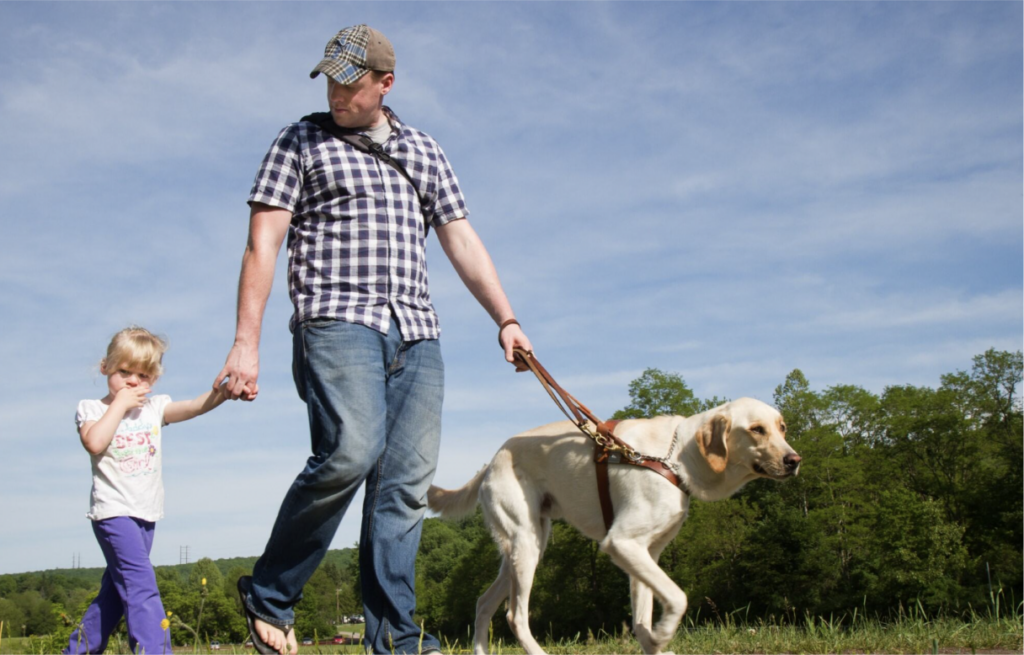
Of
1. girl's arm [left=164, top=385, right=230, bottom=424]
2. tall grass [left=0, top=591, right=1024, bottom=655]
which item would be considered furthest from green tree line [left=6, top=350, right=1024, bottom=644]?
girl's arm [left=164, top=385, right=230, bottom=424]

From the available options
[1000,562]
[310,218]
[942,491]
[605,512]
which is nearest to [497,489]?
[605,512]

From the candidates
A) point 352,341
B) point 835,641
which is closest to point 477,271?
point 352,341

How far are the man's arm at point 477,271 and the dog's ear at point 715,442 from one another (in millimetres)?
1394

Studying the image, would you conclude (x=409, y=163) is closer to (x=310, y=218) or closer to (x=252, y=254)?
(x=310, y=218)

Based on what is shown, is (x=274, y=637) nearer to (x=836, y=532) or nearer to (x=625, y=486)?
(x=625, y=486)

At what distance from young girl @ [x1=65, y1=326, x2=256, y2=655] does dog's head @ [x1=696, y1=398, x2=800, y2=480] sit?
291 centimetres

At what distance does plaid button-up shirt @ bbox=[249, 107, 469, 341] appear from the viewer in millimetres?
3947

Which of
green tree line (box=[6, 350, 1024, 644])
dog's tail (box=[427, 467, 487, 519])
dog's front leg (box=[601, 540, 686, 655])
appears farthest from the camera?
green tree line (box=[6, 350, 1024, 644])

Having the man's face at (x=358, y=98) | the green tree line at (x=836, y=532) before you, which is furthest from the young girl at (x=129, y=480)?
the green tree line at (x=836, y=532)

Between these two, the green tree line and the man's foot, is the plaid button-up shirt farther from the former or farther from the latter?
the green tree line

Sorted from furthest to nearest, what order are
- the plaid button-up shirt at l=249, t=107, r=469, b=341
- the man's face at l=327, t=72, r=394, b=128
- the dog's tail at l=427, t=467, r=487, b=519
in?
the dog's tail at l=427, t=467, r=487, b=519 → the man's face at l=327, t=72, r=394, b=128 → the plaid button-up shirt at l=249, t=107, r=469, b=341

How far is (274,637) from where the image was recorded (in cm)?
376

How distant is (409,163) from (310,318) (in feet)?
3.22

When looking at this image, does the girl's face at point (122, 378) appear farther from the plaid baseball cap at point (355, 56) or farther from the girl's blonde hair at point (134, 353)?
the plaid baseball cap at point (355, 56)
